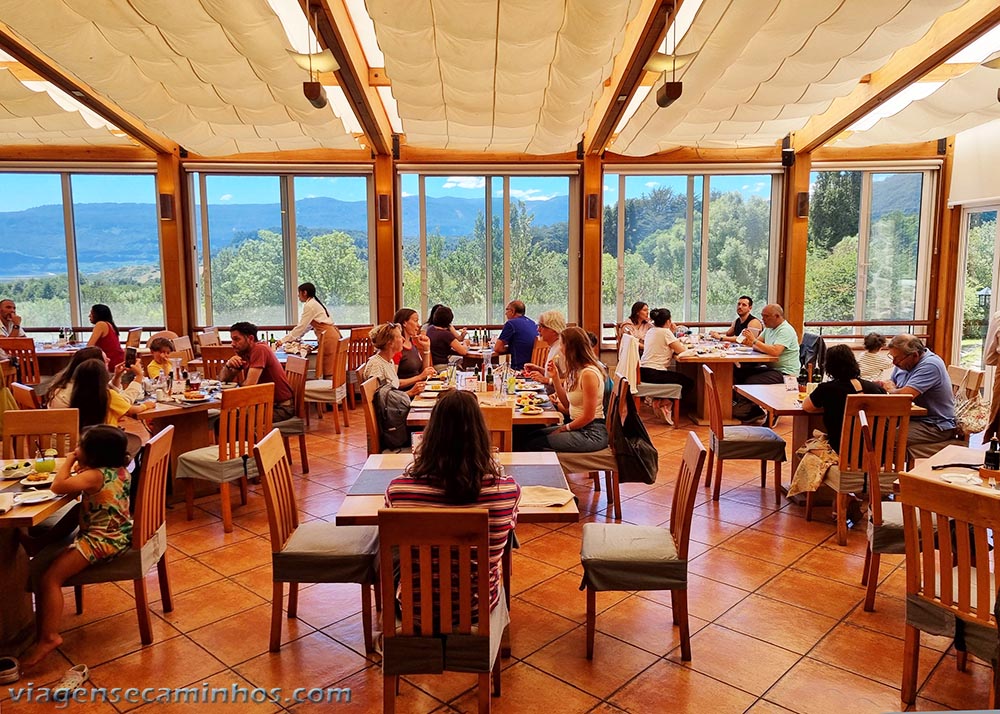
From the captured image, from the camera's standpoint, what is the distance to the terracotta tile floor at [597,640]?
9.53ft

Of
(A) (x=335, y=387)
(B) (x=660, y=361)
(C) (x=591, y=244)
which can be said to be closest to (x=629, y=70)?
(B) (x=660, y=361)

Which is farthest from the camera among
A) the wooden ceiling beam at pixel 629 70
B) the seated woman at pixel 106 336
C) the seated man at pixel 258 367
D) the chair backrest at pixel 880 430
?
the seated woman at pixel 106 336

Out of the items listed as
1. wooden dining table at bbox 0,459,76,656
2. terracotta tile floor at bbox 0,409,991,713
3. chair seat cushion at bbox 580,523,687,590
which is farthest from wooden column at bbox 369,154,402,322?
chair seat cushion at bbox 580,523,687,590

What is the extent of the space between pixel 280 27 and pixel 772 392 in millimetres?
4374

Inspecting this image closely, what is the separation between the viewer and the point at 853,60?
18.8 ft

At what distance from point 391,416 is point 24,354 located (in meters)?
5.51

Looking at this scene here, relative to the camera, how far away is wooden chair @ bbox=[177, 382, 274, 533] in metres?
4.66

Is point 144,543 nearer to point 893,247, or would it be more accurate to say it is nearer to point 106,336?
point 106,336

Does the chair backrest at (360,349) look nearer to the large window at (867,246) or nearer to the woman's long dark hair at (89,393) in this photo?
the woman's long dark hair at (89,393)

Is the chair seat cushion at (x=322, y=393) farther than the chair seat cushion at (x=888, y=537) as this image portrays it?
Yes

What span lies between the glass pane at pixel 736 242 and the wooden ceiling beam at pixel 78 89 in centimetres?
725

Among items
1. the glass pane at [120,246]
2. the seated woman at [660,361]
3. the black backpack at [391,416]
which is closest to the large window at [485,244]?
the seated woman at [660,361]

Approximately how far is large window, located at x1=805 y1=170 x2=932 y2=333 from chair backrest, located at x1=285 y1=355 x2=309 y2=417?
7.29m

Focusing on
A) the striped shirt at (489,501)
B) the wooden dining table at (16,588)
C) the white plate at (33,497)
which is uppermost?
the striped shirt at (489,501)
